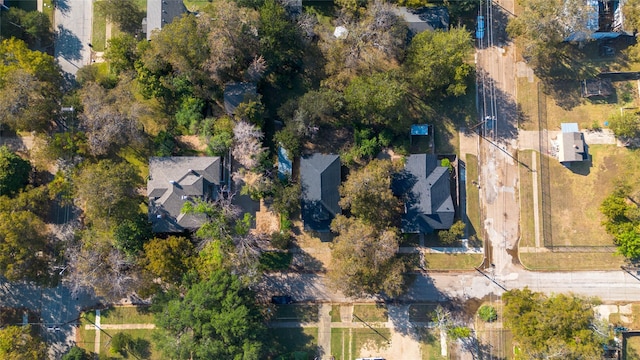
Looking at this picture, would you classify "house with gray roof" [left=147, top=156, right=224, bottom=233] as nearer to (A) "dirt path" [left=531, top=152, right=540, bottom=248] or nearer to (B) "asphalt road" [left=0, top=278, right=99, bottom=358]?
(B) "asphalt road" [left=0, top=278, right=99, bottom=358]

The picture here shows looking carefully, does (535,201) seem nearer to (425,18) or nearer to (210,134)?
(425,18)

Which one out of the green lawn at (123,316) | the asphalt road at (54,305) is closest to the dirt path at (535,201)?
the green lawn at (123,316)

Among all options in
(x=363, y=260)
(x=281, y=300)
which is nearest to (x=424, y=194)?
(x=363, y=260)

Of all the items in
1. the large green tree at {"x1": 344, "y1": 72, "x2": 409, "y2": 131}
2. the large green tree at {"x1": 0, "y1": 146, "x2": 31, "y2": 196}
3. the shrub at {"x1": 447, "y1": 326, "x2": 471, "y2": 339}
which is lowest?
the shrub at {"x1": 447, "y1": 326, "x2": 471, "y2": 339}

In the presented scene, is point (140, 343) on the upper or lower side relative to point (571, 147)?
lower

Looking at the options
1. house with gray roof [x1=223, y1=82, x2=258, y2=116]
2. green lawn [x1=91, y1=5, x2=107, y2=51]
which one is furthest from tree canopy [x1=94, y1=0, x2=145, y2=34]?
house with gray roof [x1=223, y1=82, x2=258, y2=116]

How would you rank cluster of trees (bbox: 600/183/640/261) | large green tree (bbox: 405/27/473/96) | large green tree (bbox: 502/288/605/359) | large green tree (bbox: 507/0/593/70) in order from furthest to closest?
cluster of trees (bbox: 600/183/640/261) < large green tree (bbox: 405/27/473/96) < large green tree (bbox: 507/0/593/70) < large green tree (bbox: 502/288/605/359)
